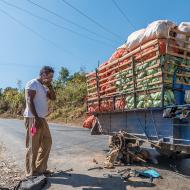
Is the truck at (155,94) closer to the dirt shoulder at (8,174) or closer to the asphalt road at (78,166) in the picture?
the asphalt road at (78,166)

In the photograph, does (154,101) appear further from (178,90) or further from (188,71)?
(188,71)

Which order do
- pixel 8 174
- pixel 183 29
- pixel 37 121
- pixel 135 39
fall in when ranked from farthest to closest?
1. pixel 135 39
2. pixel 183 29
3. pixel 8 174
4. pixel 37 121

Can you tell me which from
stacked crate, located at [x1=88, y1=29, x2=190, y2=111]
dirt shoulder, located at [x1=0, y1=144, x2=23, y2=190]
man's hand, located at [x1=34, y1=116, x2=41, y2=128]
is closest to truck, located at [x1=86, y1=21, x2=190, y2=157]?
stacked crate, located at [x1=88, y1=29, x2=190, y2=111]

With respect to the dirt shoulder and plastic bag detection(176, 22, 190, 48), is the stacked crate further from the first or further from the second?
the dirt shoulder

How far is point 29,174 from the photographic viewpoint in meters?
6.23

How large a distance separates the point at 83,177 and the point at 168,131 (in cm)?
182

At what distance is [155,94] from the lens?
702cm

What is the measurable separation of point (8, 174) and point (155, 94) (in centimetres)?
332

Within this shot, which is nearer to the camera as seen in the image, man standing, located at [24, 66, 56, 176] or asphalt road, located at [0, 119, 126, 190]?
asphalt road, located at [0, 119, 126, 190]

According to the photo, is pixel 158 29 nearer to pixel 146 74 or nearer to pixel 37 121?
pixel 146 74

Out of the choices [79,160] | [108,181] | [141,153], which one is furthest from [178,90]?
[79,160]

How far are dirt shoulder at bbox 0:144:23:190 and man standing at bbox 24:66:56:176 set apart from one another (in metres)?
0.34

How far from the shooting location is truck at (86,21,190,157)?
646 cm

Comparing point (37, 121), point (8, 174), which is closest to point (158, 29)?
point (37, 121)
